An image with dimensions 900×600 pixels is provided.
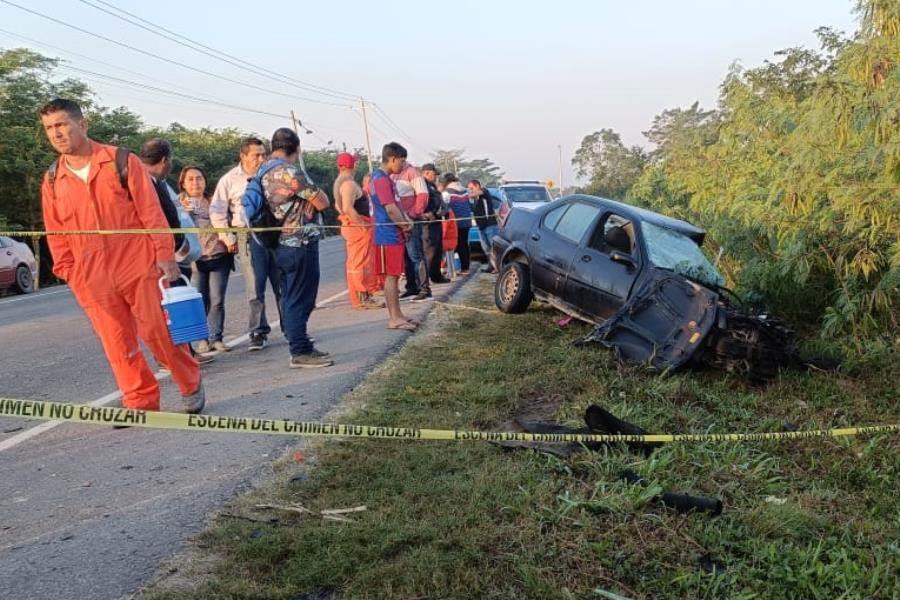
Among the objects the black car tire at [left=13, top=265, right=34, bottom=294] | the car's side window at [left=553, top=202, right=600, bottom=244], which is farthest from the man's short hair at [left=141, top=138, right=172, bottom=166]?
the black car tire at [left=13, top=265, right=34, bottom=294]

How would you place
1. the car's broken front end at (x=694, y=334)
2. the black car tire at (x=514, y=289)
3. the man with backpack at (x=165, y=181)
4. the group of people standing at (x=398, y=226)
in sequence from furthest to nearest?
the black car tire at (x=514, y=289) → the group of people standing at (x=398, y=226) → the car's broken front end at (x=694, y=334) → the man with backpack at (x=165, y=181)

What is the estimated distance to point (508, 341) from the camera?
6941 millimetres

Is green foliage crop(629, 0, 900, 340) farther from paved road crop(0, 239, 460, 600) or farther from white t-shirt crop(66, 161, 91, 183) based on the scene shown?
white t-shirt crop(66, 161, 91, 183)

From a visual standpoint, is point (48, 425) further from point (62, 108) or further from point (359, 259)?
point (359, 259)

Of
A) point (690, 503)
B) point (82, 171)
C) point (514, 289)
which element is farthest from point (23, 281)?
point (690, 503)

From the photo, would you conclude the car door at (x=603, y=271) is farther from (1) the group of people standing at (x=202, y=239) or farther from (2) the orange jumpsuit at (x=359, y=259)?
(2) the orange jumpsuit at (x=359, y=259)

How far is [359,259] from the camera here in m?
8.80

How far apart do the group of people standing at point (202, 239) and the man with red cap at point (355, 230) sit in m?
0.02

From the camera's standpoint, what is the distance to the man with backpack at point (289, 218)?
571 centimetres

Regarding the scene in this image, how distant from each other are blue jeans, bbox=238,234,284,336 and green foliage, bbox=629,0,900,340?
4528mm

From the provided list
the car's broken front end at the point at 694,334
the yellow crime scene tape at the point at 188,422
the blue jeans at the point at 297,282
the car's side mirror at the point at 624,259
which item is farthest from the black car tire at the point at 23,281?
the yellow crime scene tape at the point at 188,422

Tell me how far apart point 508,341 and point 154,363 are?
127 inches

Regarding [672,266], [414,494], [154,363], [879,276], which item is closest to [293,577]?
[414,494]

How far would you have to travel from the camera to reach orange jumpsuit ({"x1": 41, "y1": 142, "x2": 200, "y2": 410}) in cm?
410
